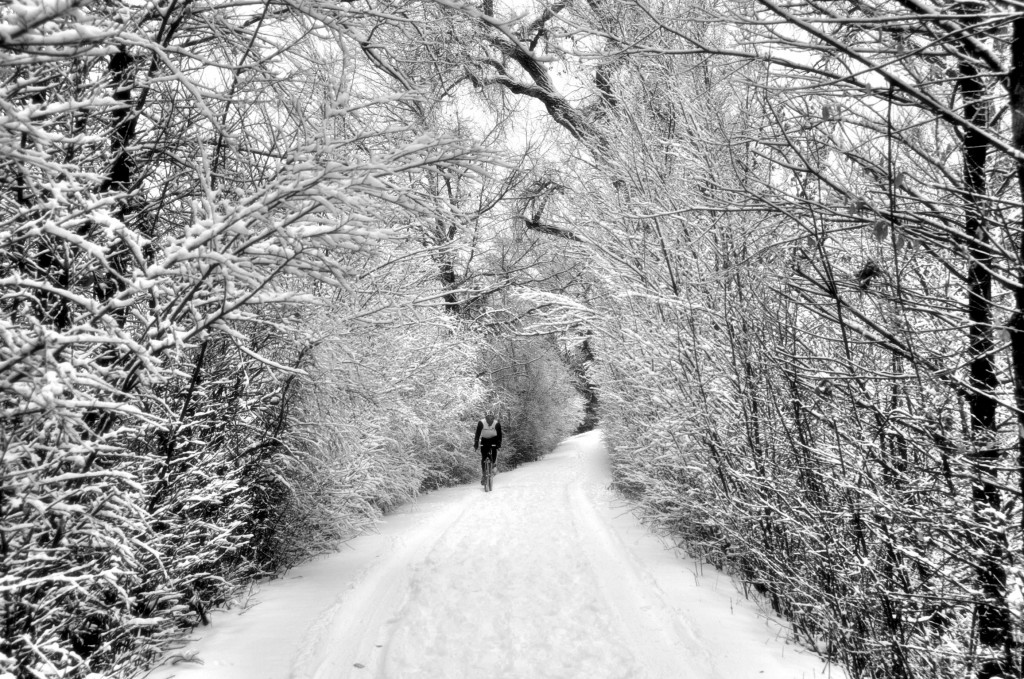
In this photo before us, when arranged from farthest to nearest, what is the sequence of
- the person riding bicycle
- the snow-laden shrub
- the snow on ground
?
the snow-laden shrub, the person riding bicycle, the snow on ground

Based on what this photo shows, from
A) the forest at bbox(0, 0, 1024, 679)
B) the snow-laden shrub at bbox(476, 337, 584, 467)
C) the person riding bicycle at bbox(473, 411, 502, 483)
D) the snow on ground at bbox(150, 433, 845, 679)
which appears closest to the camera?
the forest at bbox(0, 0, 1024, 679)

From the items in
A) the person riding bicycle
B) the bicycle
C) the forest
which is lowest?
the bicycle

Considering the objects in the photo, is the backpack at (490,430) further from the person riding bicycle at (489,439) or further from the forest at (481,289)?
the forest at (481,289)

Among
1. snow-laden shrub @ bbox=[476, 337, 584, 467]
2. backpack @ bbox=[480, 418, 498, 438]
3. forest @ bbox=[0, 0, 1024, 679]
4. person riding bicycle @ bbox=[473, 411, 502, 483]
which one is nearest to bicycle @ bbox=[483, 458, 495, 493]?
person riding bicycle @ bbox=[473, 411, 502, 483]

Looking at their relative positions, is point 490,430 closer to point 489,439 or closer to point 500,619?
point 489,439

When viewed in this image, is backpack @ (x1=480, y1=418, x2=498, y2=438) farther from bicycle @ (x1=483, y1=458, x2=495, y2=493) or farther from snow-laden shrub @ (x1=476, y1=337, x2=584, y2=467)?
snow-laden shrub @ (x1=476, y1=337, x2=584, y2=467)

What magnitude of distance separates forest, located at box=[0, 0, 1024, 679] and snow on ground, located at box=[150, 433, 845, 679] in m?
0.39

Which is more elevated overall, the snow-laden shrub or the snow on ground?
the snow-laden shrub

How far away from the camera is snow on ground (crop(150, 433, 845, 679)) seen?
4.55 metres

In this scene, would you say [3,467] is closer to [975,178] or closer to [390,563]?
[975,178]

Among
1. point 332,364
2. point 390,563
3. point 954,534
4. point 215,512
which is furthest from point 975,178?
point 390,563

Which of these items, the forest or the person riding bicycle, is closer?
the forest

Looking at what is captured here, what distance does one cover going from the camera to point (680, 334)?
5773mm

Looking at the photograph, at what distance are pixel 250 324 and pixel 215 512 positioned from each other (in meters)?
1.72
